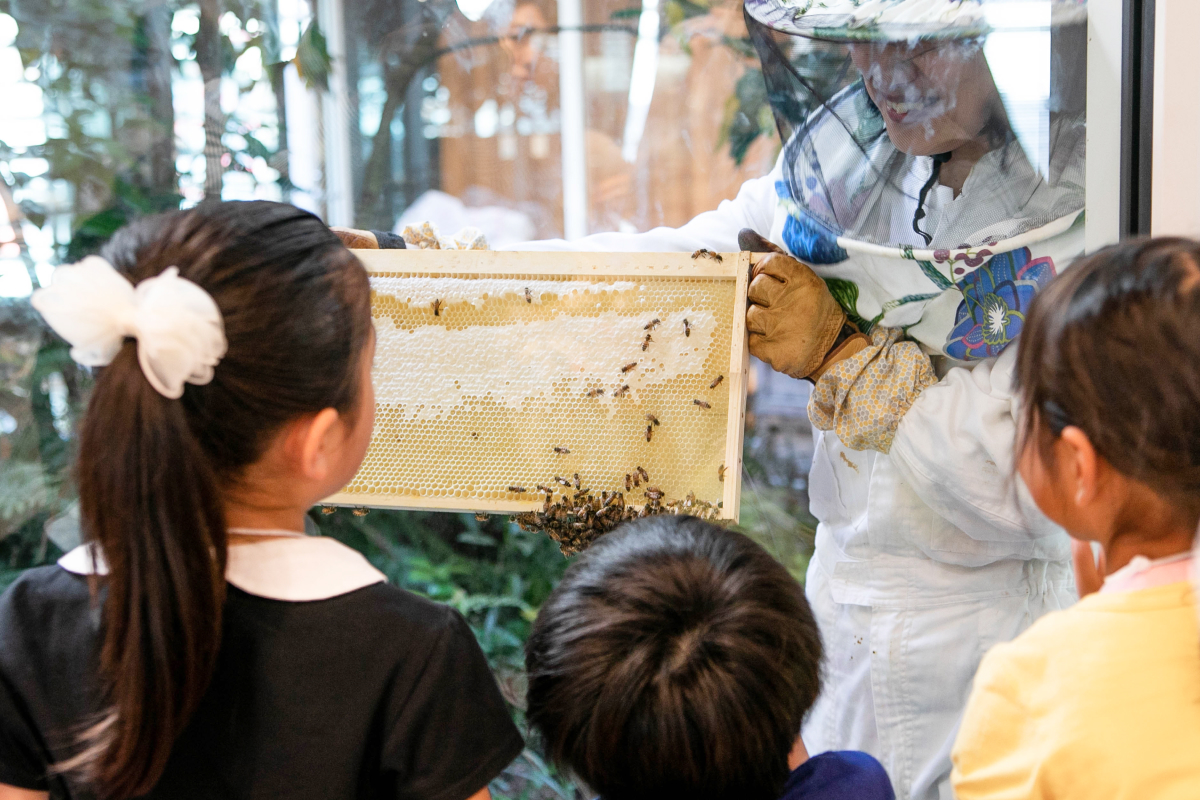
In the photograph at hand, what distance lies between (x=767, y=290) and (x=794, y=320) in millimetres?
68

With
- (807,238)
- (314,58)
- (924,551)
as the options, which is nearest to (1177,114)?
(807,238)

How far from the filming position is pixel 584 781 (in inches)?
35.1

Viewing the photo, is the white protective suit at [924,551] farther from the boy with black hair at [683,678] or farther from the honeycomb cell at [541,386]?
the boy with black hair at [683,678]

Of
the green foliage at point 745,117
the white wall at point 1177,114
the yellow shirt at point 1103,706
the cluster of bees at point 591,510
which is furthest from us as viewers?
the green foliage at point 745,117

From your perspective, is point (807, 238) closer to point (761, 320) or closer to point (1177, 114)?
point (761, 320)

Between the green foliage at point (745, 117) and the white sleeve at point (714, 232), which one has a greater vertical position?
the green foliage at point (745, 117)

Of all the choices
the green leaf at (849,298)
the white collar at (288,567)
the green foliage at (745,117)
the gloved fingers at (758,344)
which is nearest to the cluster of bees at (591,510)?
the gloved fingers at (758,344)

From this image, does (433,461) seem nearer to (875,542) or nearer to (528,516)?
(528,516)

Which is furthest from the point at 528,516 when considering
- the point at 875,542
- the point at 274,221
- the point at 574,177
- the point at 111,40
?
the point at 111,40

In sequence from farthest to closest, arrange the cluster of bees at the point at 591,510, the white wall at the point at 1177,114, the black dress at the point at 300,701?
the cluster of bees at the point at 591,510
the white wall at the point at 1177,114
the black dress at the point at 300,701

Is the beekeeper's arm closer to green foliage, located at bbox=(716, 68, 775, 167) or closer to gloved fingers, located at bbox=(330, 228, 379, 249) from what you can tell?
gloved fingers, located at bbox=(330, 228, 379, 249)

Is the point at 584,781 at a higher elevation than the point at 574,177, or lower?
lower

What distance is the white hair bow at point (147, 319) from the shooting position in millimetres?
783

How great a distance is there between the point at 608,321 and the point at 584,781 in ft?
2.75
